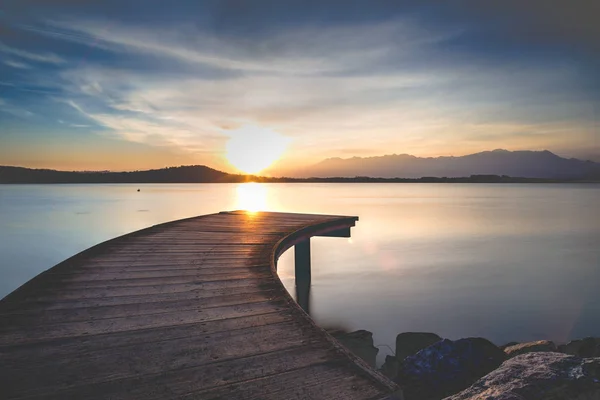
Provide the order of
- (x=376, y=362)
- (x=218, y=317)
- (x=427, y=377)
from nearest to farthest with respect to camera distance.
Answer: (x=218, y=317) → (x=427, y=377) → (x=376, y=362)

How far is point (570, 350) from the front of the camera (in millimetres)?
6984

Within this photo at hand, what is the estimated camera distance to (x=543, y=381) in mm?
3230

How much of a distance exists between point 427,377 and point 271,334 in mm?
2844

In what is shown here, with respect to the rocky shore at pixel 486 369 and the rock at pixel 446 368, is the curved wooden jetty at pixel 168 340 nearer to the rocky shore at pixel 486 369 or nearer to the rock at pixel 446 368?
the rocky shore at pixel 486 369

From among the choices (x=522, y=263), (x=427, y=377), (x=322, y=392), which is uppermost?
(x=322, y=392)

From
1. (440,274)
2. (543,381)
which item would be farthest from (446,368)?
(440,274)

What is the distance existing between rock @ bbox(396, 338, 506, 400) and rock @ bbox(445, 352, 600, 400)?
53.6 inches

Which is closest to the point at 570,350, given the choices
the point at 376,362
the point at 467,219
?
the point at 376,362

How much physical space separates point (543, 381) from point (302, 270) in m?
10.4

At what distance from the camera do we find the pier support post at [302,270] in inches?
504

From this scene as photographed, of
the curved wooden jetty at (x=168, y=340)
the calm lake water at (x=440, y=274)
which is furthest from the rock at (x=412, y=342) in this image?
the curved wooden jetty at (x=168, y=340)

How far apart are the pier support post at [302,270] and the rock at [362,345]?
456 cm

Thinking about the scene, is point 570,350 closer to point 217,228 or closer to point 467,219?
point 217,228

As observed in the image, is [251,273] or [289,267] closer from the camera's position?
[251,273]
